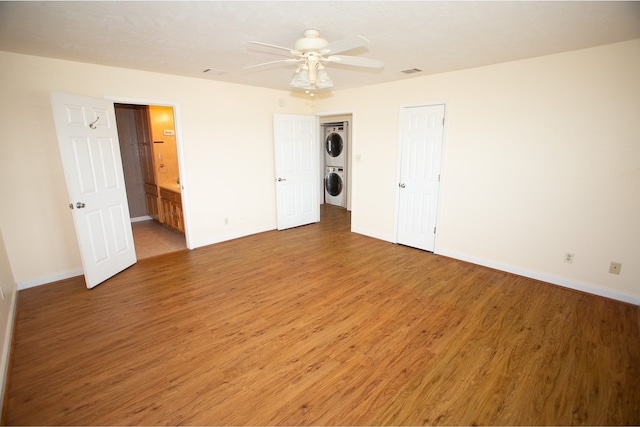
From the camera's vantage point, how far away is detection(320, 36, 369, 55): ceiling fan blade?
1924 millimetres

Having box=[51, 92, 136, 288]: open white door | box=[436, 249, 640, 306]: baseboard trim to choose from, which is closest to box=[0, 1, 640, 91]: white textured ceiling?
box=[51, 92, 136, 288]: open white door

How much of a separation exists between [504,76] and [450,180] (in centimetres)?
133

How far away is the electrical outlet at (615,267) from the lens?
3012 mm

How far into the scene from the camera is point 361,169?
5.11 meters

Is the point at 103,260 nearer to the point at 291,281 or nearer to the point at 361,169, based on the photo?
the point at 291,281

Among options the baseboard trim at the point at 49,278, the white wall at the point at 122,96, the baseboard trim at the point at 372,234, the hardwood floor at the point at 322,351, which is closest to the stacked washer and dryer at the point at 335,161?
the white wall at the point at 122,96

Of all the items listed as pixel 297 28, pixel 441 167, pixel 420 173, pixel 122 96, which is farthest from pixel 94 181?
pixel 441 167

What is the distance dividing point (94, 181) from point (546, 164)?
5.04 metres

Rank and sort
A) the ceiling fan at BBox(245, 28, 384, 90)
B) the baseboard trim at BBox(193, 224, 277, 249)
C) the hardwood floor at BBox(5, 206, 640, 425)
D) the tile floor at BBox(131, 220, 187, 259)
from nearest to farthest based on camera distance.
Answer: the hardwood floor at BBox(5, 206, 640, 425)
the ceiling fan at BBox(245, 28, 384, 90)
the tile floor at BBox(131, 220, 187, 259)
the baseboard trim at BBox(193, 224, 277, 249)

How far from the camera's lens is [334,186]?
7.54 metres

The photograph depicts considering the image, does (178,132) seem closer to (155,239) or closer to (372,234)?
(155,239)

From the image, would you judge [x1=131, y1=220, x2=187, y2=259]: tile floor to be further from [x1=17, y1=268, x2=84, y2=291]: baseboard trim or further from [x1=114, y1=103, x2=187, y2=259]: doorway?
[x1=17, y1=268, x2=84, y2=291]: baseboard trim

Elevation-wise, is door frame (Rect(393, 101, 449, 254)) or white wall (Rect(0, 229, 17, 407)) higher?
door frame (Rect(393, 101, 449, 254))

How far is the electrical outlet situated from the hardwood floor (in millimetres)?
342
